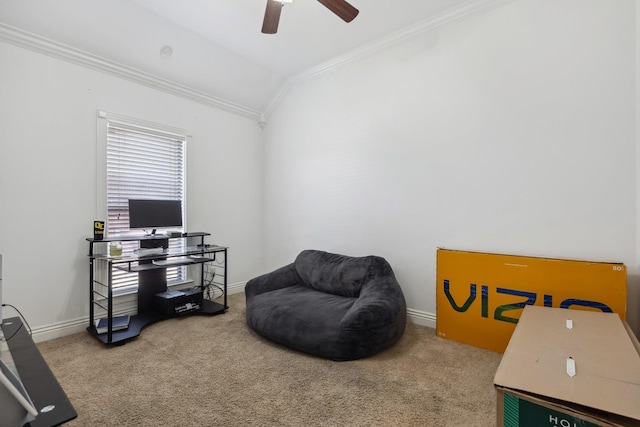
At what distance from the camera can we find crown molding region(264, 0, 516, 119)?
271cm

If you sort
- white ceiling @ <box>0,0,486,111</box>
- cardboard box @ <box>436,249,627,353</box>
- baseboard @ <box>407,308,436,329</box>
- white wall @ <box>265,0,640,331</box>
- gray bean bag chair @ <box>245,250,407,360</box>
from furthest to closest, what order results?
baseboard @ <box>407,308,436,329</box>, white ceiling @ <box>0,0,486,111</box>, gray bean bag chair @ <box>245,250,407,360</box>, white wall @ <box>265,0,640,331</box>, cardboard box @ <box>436,249,627,353</box>

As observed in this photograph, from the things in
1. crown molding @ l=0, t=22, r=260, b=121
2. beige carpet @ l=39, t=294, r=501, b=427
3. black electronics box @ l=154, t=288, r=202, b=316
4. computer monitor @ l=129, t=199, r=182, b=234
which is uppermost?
crown molding @ l=0, t=22, r=260, b=121

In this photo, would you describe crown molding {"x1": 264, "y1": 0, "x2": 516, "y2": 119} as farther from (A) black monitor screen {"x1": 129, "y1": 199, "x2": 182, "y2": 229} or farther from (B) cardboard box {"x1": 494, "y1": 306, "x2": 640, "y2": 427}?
(B) cardboard box {"x1": 494, "y1": 306, "x2": 640, "y2": 427}

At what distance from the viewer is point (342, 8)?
221cm

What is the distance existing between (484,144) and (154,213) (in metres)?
3.27

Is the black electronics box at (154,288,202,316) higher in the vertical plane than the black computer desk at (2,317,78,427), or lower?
lower

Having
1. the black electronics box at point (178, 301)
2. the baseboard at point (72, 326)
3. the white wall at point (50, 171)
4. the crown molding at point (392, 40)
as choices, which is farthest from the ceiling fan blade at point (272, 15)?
the baseboard at point (72, 326)

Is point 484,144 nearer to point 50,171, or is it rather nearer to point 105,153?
point 105,153

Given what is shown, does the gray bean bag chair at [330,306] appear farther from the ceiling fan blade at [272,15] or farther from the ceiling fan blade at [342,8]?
the ceiling fan blade at [272,15]

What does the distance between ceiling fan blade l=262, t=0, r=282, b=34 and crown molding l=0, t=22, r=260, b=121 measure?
168 cm

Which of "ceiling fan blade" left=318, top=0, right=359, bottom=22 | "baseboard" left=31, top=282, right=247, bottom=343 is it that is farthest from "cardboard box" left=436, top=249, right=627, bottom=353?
"baseboard" left=31, top=282, right=247, bottom=343

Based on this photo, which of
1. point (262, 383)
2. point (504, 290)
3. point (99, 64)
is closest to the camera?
point (262, 383)

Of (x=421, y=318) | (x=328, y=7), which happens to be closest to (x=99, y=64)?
(x=328, y=7)

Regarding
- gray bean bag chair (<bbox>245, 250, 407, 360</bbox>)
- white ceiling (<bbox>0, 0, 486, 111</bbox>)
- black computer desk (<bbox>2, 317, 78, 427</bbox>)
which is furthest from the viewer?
white ceiling (<bbox>0, 0, 486, 111</bbox>)
